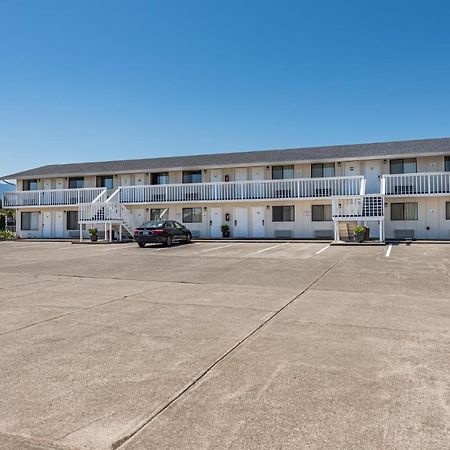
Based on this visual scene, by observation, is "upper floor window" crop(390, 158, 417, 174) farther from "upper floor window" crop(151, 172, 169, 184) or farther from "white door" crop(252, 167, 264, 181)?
"upper floor window" crop(151, 172, 169, 184)

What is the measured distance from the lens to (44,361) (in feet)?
14.0

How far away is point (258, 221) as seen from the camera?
2770cm

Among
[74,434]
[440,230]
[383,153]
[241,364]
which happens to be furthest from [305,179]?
[74,434]

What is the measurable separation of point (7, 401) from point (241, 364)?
7.21 ft

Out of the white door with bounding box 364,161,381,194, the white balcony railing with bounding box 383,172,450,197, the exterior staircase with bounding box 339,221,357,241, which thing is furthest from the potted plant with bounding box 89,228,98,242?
the white balcony railing with bounding box 383,172,450,197

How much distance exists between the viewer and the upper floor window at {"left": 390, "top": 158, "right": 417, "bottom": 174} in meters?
25.4

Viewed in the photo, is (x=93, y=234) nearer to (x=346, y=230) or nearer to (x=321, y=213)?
(x=321, y=213)

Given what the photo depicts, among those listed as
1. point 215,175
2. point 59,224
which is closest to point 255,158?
point 215,175

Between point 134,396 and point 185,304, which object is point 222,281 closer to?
point 185,304

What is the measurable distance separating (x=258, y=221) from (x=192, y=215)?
5.12 metres

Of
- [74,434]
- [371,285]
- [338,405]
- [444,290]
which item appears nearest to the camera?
[74,434]

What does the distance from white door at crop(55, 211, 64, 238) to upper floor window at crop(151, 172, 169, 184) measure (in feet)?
26.2

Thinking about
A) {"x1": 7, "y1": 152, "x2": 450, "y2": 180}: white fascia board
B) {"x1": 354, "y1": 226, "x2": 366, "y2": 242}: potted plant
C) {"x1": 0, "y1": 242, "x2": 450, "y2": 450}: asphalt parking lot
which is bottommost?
{"x1": 0, "y1": 242, "x2": 450, "y2": 450}: asphalt parking lot

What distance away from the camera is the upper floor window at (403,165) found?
2538 centimetres
